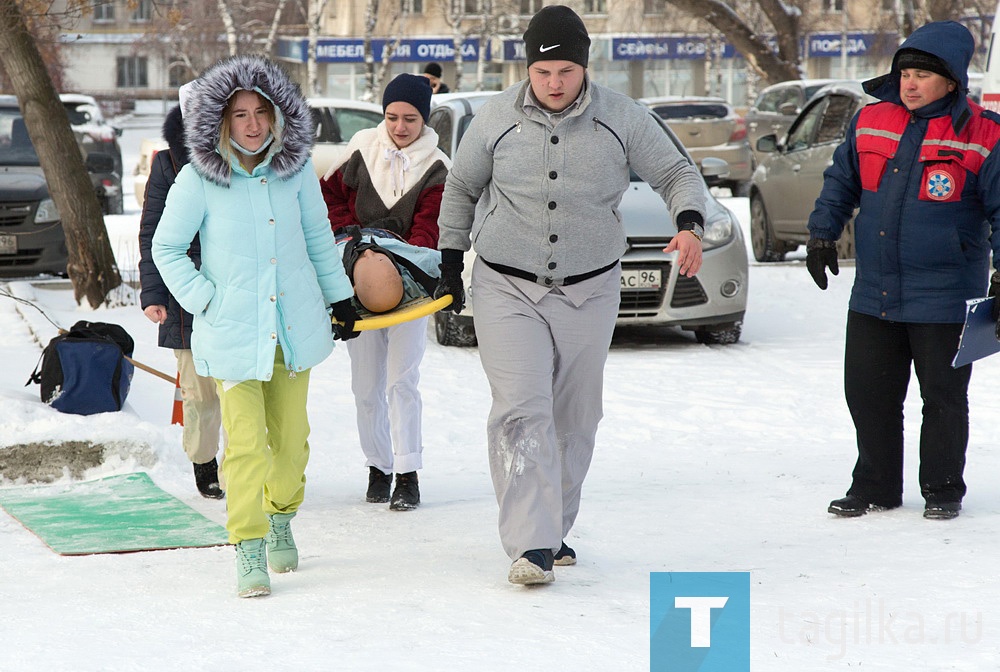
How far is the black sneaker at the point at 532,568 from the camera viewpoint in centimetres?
462

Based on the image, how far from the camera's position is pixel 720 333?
1040 centimetres

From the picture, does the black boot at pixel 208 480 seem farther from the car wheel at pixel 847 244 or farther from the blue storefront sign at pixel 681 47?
the blue storefront sign at pixel 681 47

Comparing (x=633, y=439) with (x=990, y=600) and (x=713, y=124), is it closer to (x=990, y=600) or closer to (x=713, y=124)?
(x=990, y=600)

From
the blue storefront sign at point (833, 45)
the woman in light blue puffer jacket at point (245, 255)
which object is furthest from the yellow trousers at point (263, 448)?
the blue storefront sign at point (833, 45)

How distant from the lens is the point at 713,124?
23453 mm

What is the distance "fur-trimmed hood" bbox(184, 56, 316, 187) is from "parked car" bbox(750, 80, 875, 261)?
849cm

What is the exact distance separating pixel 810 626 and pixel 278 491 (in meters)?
1.88

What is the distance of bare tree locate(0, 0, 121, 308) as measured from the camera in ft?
36.3

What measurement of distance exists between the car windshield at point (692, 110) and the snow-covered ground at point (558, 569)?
52.3ft

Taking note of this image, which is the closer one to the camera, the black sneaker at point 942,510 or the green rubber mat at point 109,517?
the green rubber mat at point 109,517

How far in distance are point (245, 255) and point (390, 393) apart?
5.02 ft

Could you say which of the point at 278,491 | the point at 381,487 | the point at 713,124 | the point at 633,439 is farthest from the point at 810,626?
the point at 713,124

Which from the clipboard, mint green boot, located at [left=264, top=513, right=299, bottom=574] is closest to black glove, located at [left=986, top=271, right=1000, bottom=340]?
the clipboard

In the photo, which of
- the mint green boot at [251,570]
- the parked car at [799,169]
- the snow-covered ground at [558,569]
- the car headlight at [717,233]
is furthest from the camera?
the parked car at [799,169]
